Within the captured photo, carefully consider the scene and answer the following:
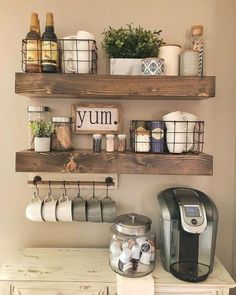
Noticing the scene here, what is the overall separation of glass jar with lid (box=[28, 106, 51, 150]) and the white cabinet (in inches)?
22.3

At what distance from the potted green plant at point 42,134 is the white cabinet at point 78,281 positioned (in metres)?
0.54

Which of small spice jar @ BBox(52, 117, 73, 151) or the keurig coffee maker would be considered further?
small spice jar @ BBox(52, 117, 73, 151)

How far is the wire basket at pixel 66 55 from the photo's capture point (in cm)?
127

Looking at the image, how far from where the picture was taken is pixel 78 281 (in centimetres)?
119

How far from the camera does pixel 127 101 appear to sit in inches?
58.6

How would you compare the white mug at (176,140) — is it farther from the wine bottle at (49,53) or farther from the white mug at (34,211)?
the white mug at (34,211)

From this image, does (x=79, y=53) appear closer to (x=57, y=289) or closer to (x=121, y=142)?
(x=121, y=142)

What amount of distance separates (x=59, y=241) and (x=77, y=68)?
92 cm

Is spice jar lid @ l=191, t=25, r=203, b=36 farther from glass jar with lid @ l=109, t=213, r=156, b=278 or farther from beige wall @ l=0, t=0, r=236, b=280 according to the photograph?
glass jar with lid @ l=109, t=213, r=156, b=278

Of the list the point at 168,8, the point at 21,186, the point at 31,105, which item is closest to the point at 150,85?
the point at 168,8

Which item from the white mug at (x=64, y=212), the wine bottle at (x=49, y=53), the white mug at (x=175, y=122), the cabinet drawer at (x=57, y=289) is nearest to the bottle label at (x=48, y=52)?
the wine bottle at (x=49, y=53)

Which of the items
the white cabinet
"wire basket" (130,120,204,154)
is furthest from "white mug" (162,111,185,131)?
the white cabinet

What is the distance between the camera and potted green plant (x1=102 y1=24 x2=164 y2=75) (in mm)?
1311

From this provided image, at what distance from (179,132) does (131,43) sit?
469mm
